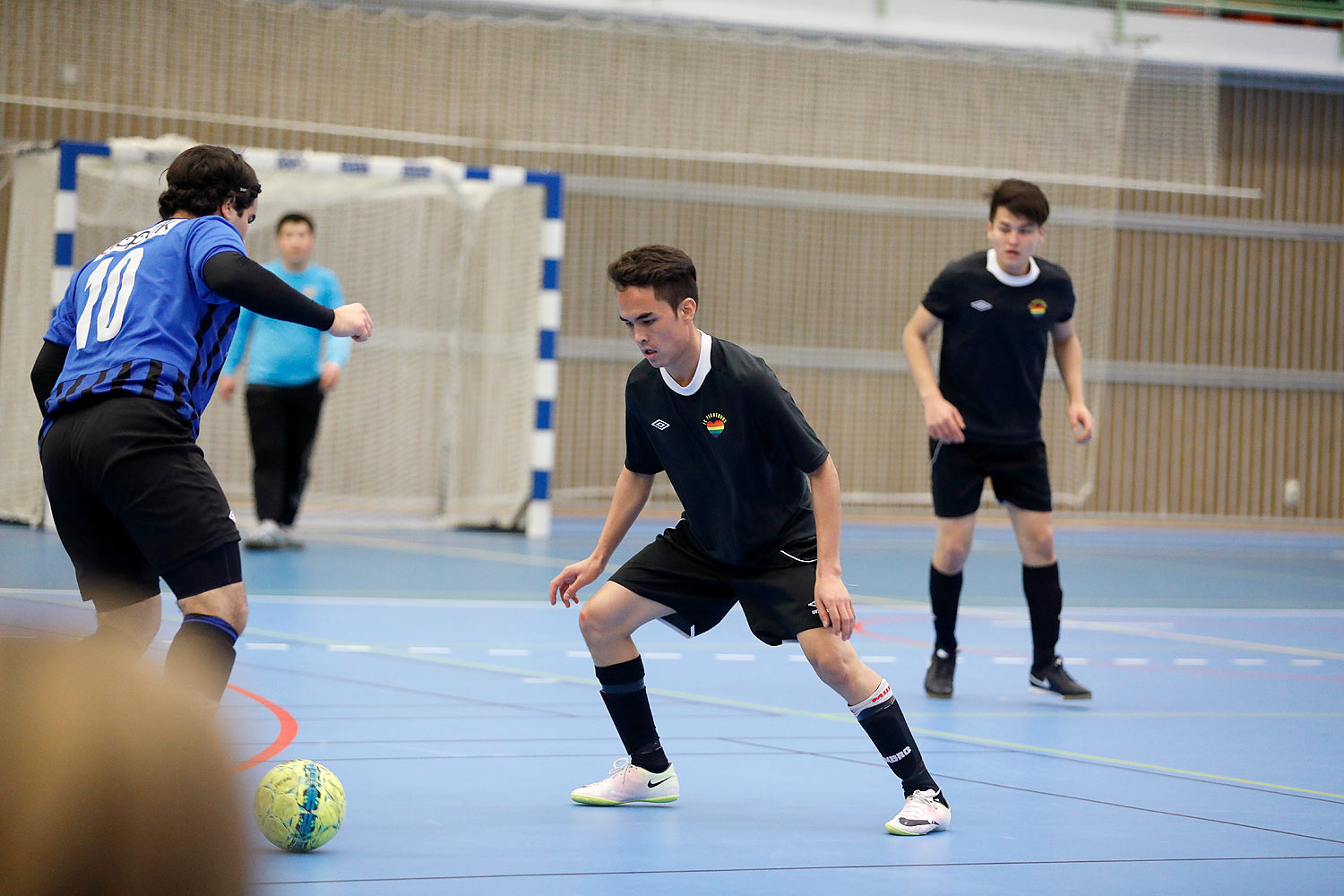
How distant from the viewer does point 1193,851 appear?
127 inches

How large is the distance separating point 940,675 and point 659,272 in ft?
8.11

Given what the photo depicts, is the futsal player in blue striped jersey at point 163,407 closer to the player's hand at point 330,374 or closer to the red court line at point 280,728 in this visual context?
the red court line at point 280,728

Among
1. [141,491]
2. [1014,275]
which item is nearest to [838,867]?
[141,491]

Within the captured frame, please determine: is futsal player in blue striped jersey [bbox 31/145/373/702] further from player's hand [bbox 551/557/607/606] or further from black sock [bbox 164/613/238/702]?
player's hand [bbox 551/557/607/606]

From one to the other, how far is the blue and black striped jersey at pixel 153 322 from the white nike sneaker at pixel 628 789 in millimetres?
1239

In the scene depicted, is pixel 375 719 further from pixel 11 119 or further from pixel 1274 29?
pixel 1274 29

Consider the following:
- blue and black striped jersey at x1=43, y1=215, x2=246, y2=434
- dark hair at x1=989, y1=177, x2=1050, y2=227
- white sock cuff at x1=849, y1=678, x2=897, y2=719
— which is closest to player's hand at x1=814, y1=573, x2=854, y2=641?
white sock cuff at x1=849, y1=678, x2=897, y2=719

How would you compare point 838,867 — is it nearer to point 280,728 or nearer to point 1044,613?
point 280,728

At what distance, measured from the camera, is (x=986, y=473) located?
5.46 metres

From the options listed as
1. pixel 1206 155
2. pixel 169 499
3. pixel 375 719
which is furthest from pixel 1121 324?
pixel 169 499

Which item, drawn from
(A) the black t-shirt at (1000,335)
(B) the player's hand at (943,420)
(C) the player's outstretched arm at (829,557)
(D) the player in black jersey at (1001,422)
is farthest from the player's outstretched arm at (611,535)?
(A) the black t-shirt at (1000,335)

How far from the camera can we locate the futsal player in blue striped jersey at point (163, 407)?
3211 millimetres

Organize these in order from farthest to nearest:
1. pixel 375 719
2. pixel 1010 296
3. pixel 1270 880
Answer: pixel 1010 296, pixel 375 719, pixel 1270 880

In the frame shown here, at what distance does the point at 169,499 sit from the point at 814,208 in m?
12.7
